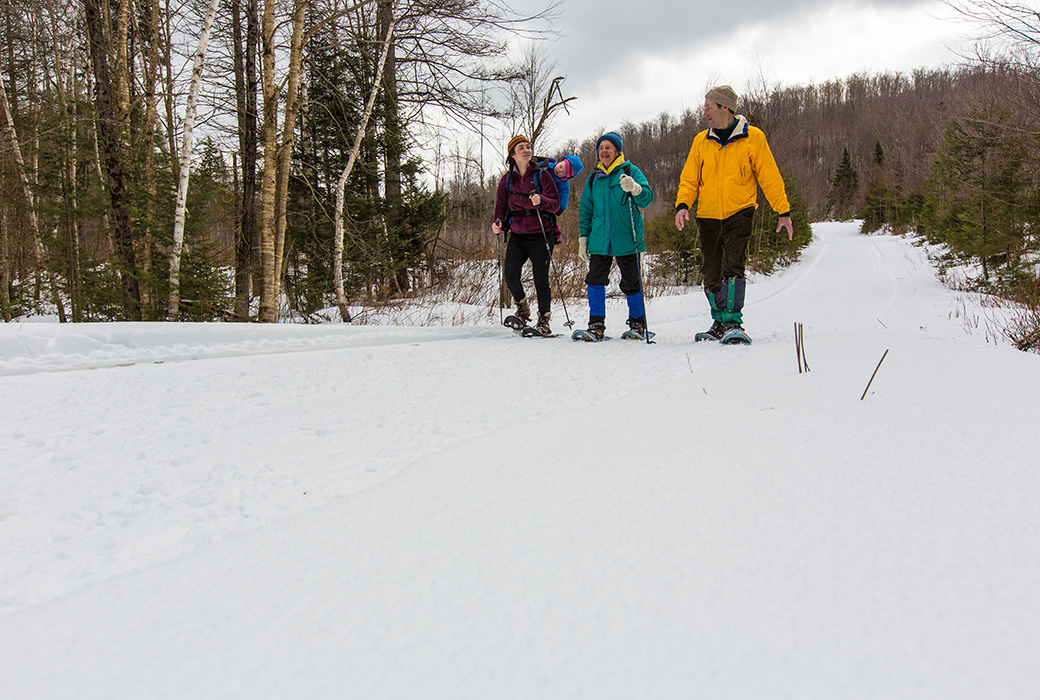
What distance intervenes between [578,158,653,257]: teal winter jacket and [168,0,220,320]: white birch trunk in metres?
4.59

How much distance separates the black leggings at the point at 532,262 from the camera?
5.00 m

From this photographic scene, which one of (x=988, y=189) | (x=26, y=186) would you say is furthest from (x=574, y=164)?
(x=26, y=186)

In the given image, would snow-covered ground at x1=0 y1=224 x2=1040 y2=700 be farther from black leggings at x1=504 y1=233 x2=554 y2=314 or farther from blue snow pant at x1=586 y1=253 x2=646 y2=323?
black leggings at x1=504 y1=233 x2=554 y2=314

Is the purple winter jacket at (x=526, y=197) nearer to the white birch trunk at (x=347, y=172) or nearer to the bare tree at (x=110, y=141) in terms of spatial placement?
the white birch trunk at (x=347, y=172)

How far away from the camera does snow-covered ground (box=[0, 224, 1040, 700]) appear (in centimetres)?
72

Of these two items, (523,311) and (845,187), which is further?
(845,187)

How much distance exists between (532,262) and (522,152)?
102 cm

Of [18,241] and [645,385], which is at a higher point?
[18,241]

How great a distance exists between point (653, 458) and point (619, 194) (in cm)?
362

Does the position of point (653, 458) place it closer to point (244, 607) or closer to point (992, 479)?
point (992, 479)

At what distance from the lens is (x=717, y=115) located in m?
4.10

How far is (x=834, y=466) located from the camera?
130cm

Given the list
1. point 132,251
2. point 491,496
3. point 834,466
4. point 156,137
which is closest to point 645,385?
point 834,466

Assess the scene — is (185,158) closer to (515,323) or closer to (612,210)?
(515,323)
